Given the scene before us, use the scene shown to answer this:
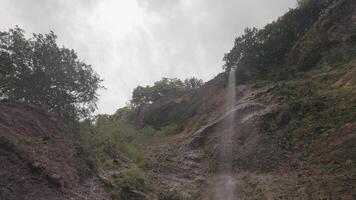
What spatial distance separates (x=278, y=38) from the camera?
34.6 meters

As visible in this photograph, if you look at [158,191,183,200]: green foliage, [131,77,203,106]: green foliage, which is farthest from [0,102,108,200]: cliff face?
[131,77,203,106]: green foliage

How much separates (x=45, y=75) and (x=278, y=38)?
2310 centimetres

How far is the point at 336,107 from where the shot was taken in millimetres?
16828

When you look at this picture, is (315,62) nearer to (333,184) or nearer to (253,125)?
(253,125)

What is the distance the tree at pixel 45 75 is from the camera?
62.2ft

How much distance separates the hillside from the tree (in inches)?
69.2

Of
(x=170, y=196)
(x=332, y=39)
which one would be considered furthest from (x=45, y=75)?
(x=332, y=39)

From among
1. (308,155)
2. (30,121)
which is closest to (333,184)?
(308,155)

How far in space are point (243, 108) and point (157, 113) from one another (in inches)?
548

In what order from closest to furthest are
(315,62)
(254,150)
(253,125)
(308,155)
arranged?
1. (308,155)
2. (254,150)
3. (253,125)
4. (315,62)

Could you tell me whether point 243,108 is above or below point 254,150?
above

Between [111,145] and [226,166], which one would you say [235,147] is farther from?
[111,145]

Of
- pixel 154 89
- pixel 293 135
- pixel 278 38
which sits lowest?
pixel 293 135

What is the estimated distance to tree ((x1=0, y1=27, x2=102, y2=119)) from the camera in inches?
747
